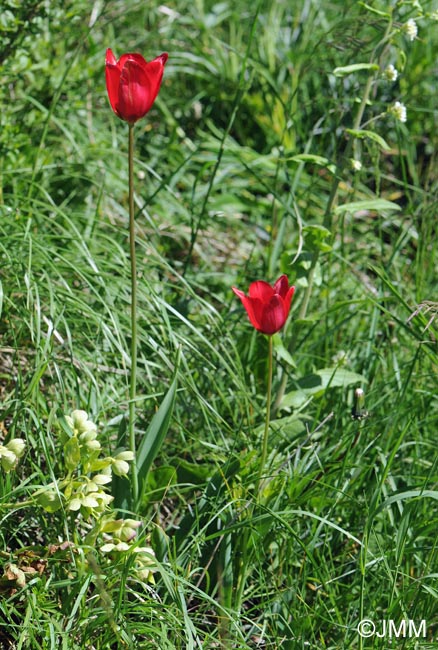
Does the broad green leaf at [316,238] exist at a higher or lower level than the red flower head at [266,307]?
lower

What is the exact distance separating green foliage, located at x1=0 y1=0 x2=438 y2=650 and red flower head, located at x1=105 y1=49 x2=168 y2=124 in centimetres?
52

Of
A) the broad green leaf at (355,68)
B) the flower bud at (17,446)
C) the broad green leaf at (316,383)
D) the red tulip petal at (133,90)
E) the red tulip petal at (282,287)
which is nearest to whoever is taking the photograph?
the red tulip petal at (133,90)

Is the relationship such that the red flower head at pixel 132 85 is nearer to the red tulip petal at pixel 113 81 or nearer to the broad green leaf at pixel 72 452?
the red tulip petal at pixel 113 81

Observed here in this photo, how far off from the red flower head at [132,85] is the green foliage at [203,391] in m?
0.52

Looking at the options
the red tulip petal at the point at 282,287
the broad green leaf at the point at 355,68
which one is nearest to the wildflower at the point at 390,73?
the broad green leaf at the point at 355,68

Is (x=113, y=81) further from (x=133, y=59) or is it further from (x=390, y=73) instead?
(x=390, y=73)

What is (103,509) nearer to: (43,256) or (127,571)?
(127,571)

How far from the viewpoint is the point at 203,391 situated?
232 centimetres

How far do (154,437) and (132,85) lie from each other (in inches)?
28.7

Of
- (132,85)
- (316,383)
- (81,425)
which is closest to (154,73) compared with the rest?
(132,85)

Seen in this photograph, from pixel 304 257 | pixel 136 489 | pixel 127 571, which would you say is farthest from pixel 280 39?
pixel 127 571

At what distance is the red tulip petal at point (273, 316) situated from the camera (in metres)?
1.69

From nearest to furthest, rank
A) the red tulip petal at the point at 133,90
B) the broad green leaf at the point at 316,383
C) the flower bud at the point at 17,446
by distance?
the red tulip petal at the point at 133,90 < the flower bud at the point at 17,446 < the broad green leaf at the point at 316,383

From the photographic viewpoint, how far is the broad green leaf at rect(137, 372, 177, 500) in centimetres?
185
